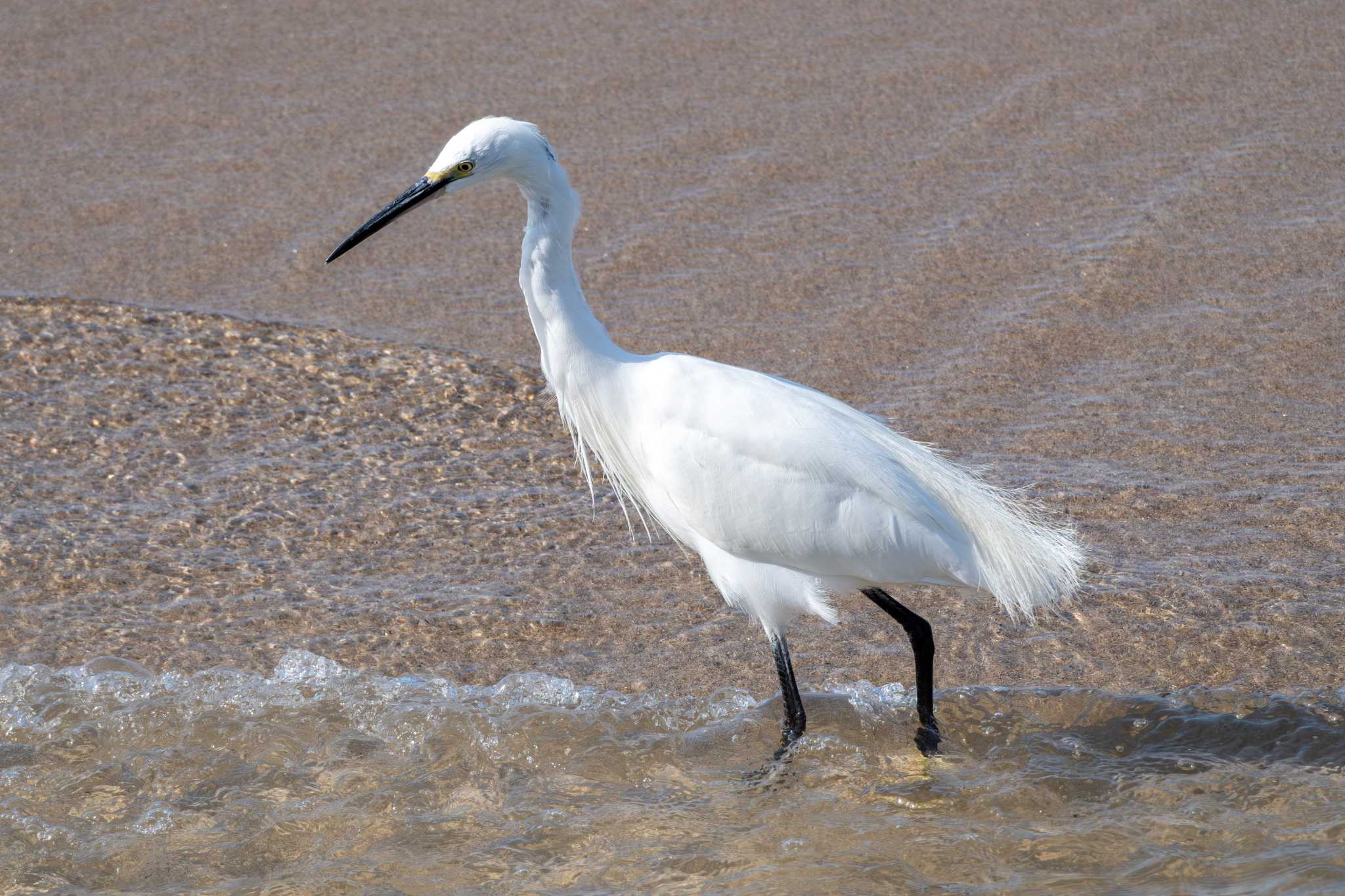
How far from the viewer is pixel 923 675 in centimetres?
354

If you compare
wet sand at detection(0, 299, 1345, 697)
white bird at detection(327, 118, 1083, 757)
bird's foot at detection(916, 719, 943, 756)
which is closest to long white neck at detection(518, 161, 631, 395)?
white bird at detection(327, 118, 1083, 757)

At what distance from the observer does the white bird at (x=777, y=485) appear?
3.52 meters

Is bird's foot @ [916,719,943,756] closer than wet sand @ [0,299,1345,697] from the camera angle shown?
Yes

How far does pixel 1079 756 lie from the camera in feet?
11.6

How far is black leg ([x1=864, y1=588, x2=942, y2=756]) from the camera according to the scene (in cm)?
354

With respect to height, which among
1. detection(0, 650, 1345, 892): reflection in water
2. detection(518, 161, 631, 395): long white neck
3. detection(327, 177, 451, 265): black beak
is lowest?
detection(0, 650, 1345, 892): reflection in water

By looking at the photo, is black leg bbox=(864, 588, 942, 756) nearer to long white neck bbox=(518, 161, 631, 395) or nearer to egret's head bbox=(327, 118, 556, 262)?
long white neck bbox=(518, 161, 631, 395)

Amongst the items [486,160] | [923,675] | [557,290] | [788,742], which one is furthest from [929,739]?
[486,160]

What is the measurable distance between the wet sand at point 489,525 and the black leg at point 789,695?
0.31m

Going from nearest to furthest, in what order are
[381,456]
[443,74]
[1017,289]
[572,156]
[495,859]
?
[495,859] → [381,456] → [1017,289] → [572,156] → [443,74]

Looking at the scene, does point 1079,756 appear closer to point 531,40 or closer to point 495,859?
point 495,859

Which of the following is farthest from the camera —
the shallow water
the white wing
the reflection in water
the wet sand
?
the wet sand

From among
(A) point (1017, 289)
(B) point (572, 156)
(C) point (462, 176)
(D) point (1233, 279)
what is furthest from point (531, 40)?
(C) point (462, 176)

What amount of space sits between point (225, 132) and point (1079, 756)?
5.28 metres
